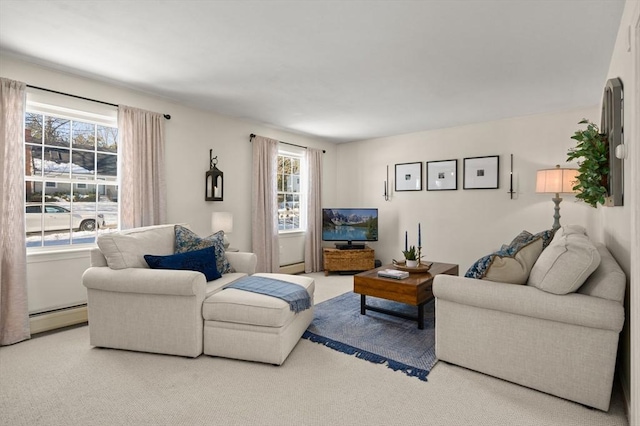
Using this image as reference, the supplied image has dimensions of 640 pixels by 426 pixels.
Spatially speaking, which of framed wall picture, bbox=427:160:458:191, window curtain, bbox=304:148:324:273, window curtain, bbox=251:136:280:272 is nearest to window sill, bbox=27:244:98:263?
window curtain, bbox=251:136:280:272

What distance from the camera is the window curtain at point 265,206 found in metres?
4.85

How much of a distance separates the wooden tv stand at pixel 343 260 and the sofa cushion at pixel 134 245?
9.22 feet

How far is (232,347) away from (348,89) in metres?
2.77

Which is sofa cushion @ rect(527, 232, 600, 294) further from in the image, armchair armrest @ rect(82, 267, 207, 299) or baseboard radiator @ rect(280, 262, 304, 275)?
baseboard radiator @ rect(280, 262, 304, 275)

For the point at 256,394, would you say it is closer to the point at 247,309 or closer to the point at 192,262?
the point at 247,309

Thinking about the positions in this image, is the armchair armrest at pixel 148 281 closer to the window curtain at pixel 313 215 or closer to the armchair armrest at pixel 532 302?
the armchair armrest at pixel 532 302

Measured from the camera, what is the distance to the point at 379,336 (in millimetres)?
2914

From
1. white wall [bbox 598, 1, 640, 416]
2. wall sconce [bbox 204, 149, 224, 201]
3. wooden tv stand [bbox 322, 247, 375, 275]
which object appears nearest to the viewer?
white wall [bbox 598, 1, 640, 416]

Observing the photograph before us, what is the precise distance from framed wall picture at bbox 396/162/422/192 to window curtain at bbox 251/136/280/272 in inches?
85.2

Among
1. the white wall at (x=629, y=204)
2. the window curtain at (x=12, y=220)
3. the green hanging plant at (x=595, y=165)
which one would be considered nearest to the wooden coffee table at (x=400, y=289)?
the white wall at (x=629, y=204)

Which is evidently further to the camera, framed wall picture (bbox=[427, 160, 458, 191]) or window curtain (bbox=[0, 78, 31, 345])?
framed wall picture (bbox=[427, 160, 458, 191])

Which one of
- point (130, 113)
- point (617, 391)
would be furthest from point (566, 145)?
point (130, 113)

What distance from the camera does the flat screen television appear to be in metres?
5.71

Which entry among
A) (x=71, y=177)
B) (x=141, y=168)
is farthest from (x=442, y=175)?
(x=71, y=177)
